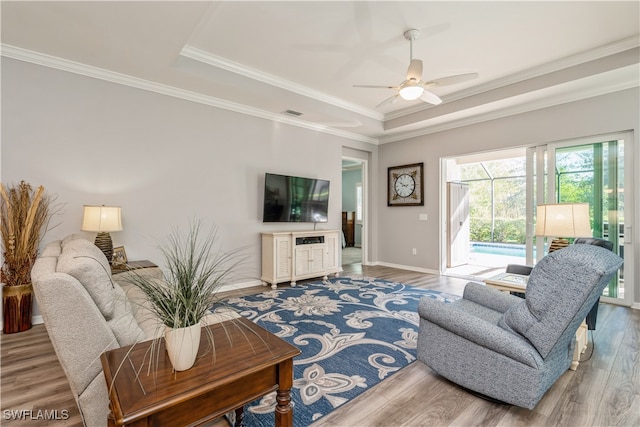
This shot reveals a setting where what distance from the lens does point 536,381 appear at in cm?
159

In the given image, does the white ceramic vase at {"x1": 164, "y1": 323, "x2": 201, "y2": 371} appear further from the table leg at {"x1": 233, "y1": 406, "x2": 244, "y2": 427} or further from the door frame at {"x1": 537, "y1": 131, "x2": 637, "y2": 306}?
the door frame at {"x1": 537, "y1": 131, "x2": 637, "y2": 306}

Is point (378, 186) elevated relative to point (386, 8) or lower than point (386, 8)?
lower

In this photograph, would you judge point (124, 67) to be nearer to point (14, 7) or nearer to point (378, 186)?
point (14, 7)

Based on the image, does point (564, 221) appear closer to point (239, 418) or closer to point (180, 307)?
point (239, 418)

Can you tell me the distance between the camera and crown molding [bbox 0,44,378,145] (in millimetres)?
3012

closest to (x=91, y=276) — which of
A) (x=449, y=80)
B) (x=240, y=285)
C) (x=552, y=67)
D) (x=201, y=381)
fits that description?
(x=201, y=381)

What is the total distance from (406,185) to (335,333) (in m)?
4.04

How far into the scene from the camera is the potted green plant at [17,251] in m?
2.82

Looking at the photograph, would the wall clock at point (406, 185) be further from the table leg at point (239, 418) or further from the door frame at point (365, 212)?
the table leg at point (239, 418)

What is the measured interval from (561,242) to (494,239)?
20.2 ft

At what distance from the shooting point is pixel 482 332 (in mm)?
1747

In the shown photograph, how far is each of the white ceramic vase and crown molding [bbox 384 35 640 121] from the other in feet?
15.9

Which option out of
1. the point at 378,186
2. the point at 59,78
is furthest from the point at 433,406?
the point at 378,186

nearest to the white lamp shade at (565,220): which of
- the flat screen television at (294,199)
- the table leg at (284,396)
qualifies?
the table leg at (284,396)
